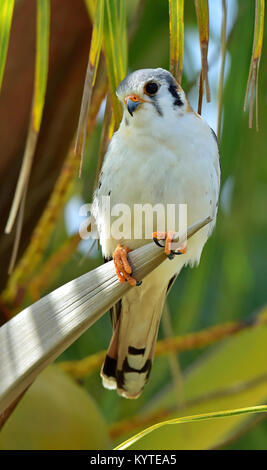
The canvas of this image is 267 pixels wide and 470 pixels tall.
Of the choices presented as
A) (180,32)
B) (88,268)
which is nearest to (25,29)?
(180,32)

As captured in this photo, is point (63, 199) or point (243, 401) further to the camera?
point (243, 401)

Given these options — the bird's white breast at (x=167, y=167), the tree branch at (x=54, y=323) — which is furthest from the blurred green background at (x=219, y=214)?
the tree branch at (x=54, y=323)

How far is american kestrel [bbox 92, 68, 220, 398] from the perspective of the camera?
1.66 metres

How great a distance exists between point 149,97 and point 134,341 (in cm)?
71

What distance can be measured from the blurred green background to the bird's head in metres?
0.13

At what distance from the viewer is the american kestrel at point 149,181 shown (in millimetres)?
1662

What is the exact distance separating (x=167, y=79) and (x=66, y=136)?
330mm

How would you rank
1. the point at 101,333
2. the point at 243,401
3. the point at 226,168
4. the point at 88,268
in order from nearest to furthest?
the point at 226,168 < the point at 243,401 < the point at 88,268 < the point at 101,333

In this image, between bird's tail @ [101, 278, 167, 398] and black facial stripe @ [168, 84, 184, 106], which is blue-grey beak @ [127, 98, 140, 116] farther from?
bird's tail @ [101, 278, 167, 398]

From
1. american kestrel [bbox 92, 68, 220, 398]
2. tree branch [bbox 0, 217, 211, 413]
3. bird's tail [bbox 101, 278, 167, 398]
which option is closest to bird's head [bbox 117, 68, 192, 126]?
american kestrel [bbox 92, 68, 220, 398]

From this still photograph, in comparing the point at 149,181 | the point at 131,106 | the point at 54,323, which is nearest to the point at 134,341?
the point at 149,181

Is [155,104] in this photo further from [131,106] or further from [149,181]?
[149,181]

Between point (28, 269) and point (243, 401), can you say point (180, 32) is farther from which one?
point (243, 401)

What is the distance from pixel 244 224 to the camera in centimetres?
238
